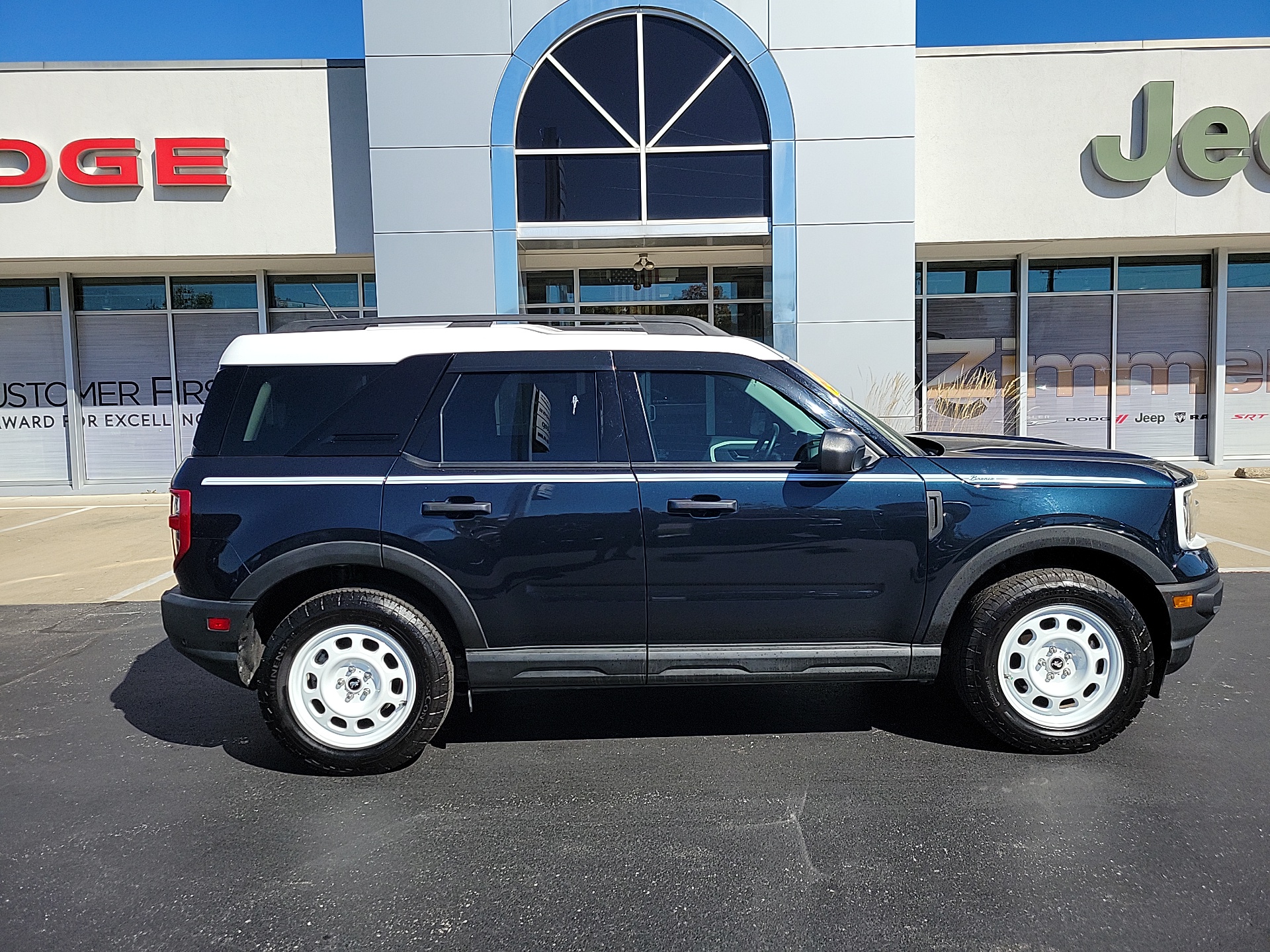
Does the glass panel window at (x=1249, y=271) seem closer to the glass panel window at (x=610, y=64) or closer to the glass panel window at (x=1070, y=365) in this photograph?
the glass panel window at (x=1070, y=365)

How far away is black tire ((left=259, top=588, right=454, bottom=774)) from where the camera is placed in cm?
383

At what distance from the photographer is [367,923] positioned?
2793 millimetres

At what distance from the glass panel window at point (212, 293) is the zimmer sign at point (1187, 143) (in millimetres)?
12258

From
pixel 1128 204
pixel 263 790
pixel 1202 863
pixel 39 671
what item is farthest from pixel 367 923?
pixel 1128 204

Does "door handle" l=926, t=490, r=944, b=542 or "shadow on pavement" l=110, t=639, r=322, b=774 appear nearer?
"door handle" l=926, t=490, r=944, b=542

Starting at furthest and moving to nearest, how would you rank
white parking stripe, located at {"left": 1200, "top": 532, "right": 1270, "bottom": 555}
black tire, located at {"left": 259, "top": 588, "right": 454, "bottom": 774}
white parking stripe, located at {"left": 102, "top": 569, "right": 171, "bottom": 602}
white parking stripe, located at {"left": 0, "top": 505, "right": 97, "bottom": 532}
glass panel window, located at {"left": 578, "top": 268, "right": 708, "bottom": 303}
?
glass panel window, located at {"left": 578, "top": 268, "right": 708, "bottom": 303}
white parking stripe, located at {"left": 0, "top": 505, "right": 97, "bottom": 532}
white parking stripe, located at {"left": 1200, "top": 532, "right": 1270, "bottom": 555}
white parking stripe, located at {"left": 102, "top": 569, "right": 171, "bottom": 602}
black tire, located at {"left": 259, "top": 588, "right": 454, "bottom": 774}

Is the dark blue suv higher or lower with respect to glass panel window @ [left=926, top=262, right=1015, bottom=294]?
lower

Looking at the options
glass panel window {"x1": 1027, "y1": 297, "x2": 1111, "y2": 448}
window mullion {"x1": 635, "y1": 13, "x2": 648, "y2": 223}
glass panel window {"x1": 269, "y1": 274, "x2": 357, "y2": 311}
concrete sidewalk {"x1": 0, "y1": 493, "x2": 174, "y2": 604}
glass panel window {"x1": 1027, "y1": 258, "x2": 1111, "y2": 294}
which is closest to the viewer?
concrete sidewalk {"x1": 0, "y1": 493, "x2": 174, "y2": 604}

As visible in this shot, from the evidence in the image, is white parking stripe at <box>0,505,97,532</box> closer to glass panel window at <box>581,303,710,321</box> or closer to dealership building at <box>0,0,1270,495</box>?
dealership building at <box>0,0,1270,495</box>

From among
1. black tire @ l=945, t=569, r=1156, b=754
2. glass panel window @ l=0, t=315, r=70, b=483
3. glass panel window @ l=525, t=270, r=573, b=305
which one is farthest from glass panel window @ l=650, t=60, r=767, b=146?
glass panel window @ l=0, t=315, r=70, b=483

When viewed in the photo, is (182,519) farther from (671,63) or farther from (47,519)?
(47,519)

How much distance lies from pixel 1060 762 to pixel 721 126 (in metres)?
8.99

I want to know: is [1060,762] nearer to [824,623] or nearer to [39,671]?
[824,623]

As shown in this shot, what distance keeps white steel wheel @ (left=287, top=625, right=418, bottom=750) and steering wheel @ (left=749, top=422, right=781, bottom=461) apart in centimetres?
178
